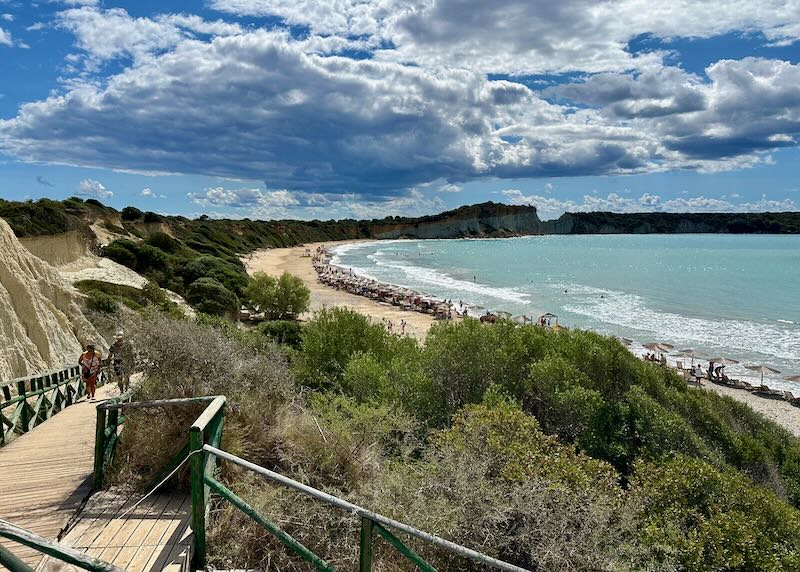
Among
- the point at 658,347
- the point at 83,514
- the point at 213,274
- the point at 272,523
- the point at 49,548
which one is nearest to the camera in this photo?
the point at 49,548

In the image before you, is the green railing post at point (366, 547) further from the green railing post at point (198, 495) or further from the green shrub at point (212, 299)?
the green shrub at point (212, 299)

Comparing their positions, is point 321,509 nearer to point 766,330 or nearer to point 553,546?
point 553,546

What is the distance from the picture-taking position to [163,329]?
23.9ft

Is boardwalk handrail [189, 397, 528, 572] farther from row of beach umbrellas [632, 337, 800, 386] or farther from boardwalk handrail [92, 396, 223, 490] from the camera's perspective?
row of beach umbrellas [632, 337, 800, 386]

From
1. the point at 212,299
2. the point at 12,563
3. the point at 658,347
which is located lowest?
the point at 658,347

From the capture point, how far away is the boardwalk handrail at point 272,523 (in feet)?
11.1

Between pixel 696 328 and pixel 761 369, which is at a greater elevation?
pixel 761 369

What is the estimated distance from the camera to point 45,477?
21.2 feet

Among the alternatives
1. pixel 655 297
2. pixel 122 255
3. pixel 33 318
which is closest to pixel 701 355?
pixel 655 297

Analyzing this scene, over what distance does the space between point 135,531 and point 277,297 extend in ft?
104

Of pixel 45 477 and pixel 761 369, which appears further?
pixel 761 369

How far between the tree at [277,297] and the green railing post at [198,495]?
31.8 meters

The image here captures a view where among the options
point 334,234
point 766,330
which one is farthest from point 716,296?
point 334,234

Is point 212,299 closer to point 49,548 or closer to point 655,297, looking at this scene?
point 49,548
